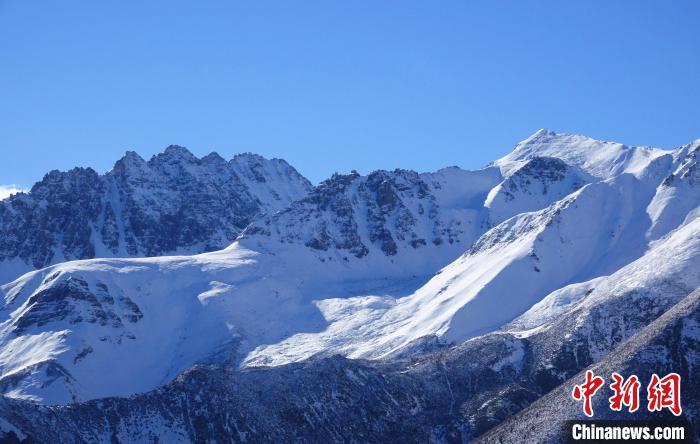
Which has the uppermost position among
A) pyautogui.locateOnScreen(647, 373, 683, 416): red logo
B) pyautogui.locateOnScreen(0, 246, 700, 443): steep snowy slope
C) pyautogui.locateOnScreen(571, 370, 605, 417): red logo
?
pyautogui.locateOnScreen(0, 246, 700, 443): steep snowy slope

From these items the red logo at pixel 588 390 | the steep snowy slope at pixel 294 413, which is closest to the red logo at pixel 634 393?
the red logo at pixel 588 390

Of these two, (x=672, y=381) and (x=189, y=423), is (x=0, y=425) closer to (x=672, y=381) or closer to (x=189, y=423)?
(x=189, y=423)

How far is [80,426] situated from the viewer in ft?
607

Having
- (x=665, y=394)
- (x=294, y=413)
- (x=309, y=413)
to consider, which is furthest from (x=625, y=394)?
(x=294, y=413)

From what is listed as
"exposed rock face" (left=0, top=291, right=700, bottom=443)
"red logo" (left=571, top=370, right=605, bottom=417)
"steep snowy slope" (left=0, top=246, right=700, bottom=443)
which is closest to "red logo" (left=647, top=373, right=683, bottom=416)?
"exposed rock face" (left=0, top=291, right=700, bottom=443)

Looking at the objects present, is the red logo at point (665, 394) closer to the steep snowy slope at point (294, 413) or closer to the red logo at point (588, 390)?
the steep snowy slope at point (294, 413)

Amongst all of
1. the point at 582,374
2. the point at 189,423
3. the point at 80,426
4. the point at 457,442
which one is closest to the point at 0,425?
the point at 80,426

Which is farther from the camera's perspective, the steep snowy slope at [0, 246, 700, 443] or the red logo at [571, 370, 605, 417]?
the steep snowy slope at [0, 246, 700, 443]

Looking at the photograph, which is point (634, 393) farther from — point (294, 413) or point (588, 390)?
point (294, 413)

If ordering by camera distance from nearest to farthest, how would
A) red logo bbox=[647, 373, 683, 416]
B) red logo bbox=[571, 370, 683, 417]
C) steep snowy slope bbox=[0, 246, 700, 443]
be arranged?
red logo bbox=[647, 373, 683, 416] < red logo bbox=[571, 370, 683, 417] < steep snowy slope bbox=[0, 246, 700, 443]

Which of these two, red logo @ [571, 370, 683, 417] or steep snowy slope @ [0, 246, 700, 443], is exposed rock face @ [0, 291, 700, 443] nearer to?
steep snowy slope @ [0, 246, 700, 443]

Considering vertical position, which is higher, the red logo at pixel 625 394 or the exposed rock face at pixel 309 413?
the exposed rock face at pixel 309 413

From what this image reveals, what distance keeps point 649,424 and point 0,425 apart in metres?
85.5

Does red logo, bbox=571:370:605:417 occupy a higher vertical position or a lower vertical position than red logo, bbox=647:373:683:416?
higher
